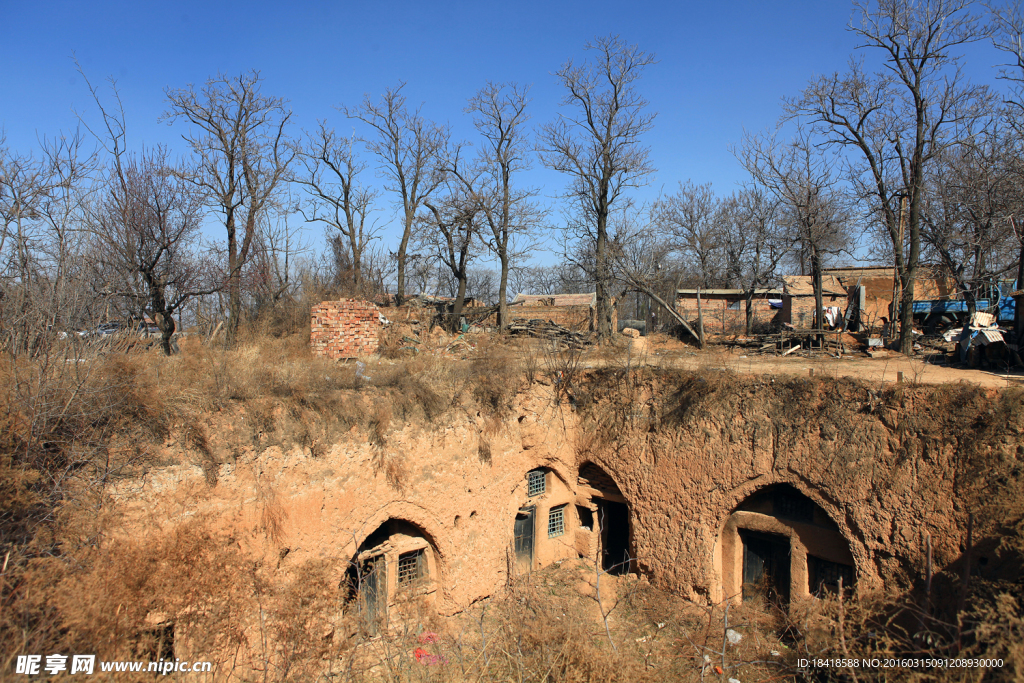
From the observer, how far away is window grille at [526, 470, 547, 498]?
12.4 meters

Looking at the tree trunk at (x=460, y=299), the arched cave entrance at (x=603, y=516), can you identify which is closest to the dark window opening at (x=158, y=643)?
the arched cave entrance at (x=603, y=516)

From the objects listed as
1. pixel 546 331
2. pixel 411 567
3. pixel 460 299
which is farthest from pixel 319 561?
pixel 460 299

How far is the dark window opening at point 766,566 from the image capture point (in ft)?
34.5

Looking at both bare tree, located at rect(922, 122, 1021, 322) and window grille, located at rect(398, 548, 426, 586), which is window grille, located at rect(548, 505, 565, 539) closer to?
window grille, located at rect(398, 548, 426, 586)

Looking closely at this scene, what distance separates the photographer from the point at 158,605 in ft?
23.5

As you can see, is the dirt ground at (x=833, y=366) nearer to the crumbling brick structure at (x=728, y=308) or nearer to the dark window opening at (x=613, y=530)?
the dark window opening at (x=613, y=530)

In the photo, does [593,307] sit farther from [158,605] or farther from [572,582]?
[158,605]

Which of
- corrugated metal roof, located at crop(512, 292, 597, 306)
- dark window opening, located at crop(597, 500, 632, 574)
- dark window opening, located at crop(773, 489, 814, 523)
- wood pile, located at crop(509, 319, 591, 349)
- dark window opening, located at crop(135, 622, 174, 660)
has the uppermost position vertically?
corrugated metal roof, located at crop(512, 292, 597, 306)

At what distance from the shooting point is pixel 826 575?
1009cm

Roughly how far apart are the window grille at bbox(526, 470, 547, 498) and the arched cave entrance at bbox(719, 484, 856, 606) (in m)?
4.05

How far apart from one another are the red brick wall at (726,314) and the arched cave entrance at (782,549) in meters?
12.5

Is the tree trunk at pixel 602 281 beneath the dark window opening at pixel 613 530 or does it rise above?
Result: above

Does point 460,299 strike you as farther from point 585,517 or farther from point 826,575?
point 826,575

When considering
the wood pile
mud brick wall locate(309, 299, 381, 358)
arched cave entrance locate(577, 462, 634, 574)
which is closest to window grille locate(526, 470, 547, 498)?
arched cave entrance locate(577, 462, 634, 574)
